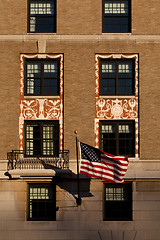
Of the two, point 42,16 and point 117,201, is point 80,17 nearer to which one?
point 42,16

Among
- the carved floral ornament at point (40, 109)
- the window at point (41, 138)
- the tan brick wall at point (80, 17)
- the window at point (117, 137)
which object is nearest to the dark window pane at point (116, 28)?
the tan brick wall at point (80, 17)

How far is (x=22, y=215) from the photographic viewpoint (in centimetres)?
1736

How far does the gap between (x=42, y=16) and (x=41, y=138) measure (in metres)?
6.83

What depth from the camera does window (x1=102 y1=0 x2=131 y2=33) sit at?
748 inches

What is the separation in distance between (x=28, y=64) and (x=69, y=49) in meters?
2.40

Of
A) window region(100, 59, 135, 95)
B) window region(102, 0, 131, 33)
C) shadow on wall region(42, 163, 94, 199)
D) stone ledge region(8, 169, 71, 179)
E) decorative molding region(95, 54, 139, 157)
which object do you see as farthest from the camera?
window region(102, 0, 131, 33)

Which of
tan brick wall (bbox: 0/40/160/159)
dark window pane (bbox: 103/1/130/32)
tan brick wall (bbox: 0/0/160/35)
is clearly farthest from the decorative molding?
dark window pane (bbox: 103/1/130/32)

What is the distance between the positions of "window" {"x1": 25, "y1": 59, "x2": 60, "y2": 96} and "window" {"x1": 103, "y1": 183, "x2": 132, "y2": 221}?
5992 millimetres

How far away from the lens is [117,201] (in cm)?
1803

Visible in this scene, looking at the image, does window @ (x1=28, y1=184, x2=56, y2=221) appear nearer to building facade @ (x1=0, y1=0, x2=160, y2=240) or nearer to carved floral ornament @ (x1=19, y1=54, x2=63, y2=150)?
building facade @ (x1=0, y1=0, x2=160, y2=240)

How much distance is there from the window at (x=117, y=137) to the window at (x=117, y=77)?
168cm

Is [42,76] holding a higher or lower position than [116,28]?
lower

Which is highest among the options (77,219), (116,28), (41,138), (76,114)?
(116,28)

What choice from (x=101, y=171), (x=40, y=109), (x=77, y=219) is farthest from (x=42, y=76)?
(x=77, y=219)
